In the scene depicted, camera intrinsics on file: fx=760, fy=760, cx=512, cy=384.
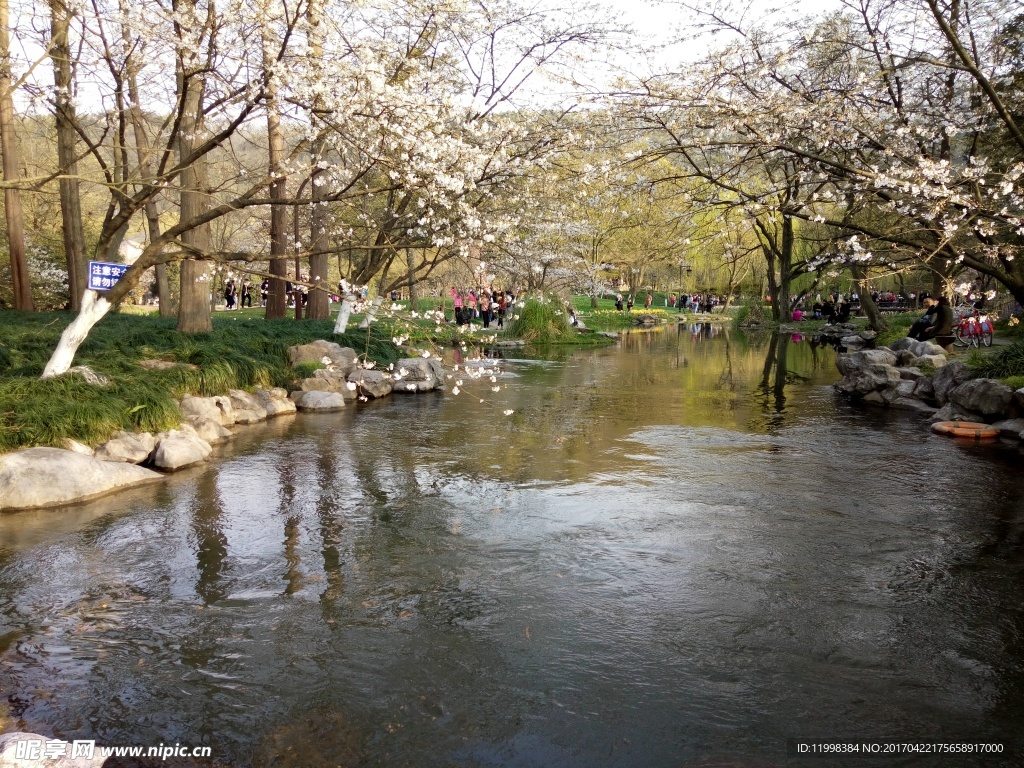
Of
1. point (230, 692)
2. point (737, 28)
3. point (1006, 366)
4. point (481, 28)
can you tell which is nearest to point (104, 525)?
point (230, 692)

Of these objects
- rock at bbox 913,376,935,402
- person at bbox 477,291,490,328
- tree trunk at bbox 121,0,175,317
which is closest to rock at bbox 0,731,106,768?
tree trunk at bbox 121,0,175,317

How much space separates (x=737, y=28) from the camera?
8062 mm

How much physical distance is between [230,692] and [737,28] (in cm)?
779

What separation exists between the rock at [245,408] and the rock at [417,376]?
322 centimetres

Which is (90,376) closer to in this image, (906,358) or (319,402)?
(319,402)

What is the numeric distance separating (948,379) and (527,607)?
10512 mm

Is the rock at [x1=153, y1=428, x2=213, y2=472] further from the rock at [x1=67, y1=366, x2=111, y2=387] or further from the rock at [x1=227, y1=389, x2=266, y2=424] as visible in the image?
the rock at [x1=227, y1=389, x2=266, y2=424]

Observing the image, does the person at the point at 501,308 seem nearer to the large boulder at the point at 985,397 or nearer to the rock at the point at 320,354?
the rock at the point at 320,354

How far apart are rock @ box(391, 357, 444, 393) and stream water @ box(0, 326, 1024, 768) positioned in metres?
5.15

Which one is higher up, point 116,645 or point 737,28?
point 737,28

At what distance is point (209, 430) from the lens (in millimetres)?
9867

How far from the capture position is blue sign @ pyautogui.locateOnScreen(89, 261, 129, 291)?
833cm

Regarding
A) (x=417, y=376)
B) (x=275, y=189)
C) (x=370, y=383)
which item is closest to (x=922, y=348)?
(x=417, y=376)

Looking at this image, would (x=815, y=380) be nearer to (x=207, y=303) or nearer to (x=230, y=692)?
(x=207, y=303)
